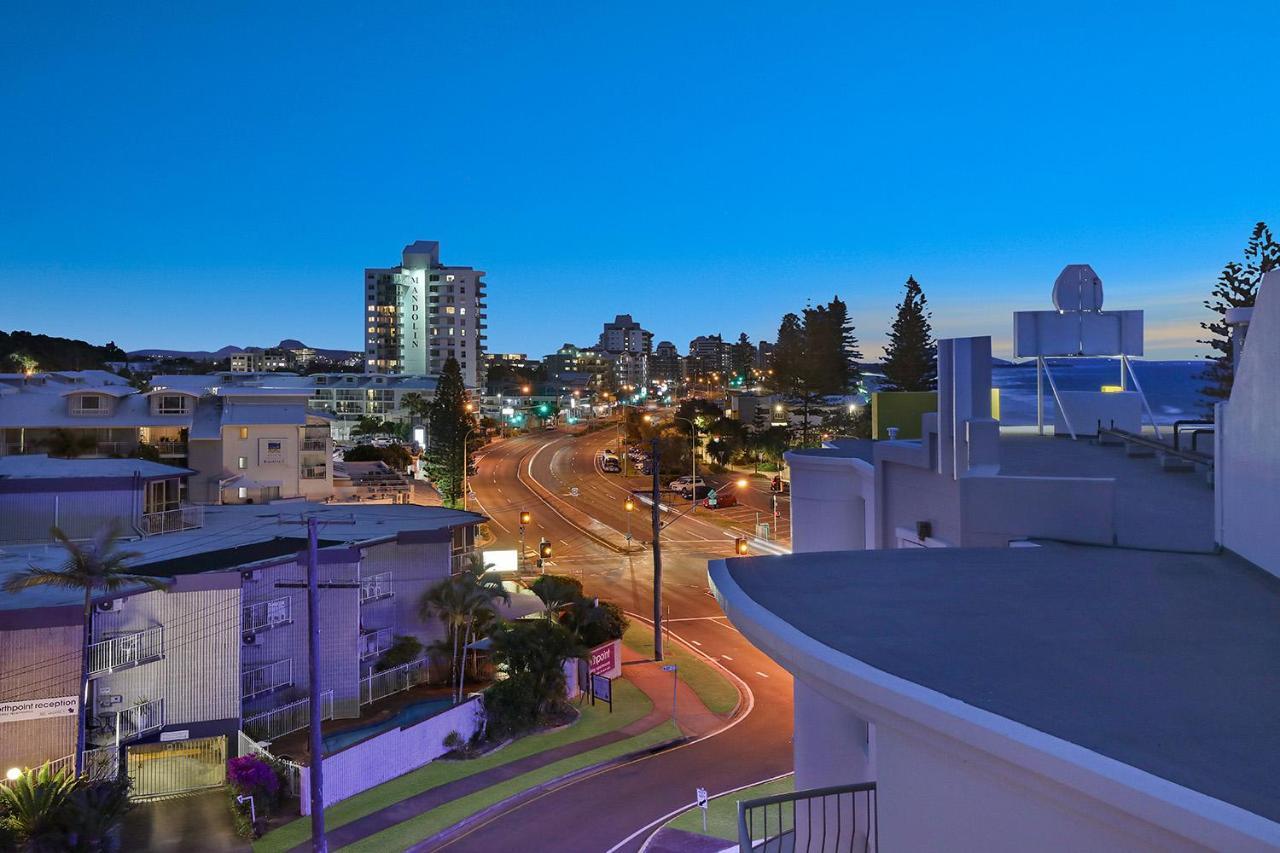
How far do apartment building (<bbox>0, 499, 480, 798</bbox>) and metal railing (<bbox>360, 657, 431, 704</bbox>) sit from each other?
0.07m

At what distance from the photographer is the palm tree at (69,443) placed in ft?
143

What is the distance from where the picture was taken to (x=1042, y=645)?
513cm

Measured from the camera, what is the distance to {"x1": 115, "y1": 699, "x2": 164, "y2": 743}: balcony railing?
66.5 feet

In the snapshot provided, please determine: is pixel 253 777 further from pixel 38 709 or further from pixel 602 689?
pixel 602 689

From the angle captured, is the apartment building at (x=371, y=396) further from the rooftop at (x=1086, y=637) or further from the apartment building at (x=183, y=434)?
the rooftop at (x=1086, y=637)

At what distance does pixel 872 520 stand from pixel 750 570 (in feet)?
20.2

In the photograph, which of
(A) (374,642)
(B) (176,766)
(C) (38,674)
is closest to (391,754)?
(B) (176,766)

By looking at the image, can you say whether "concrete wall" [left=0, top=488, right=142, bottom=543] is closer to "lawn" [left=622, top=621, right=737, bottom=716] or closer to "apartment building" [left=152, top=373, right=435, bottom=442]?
"lawn" [left=622, top=621, right=737, bottom=716]

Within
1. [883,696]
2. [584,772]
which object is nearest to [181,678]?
[584,772]

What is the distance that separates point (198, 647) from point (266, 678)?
2704mm

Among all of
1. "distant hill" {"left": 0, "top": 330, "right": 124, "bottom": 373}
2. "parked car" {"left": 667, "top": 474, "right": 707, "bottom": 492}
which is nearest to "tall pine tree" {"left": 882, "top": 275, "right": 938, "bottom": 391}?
"parked car" {"left": 667, "top": 474, "right": 707, "bottom": 492}

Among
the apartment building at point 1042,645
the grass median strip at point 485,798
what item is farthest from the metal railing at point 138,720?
the apartment building at point 1042,645

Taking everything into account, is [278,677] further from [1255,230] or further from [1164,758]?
[1255,230]

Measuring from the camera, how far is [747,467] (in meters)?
78.8
